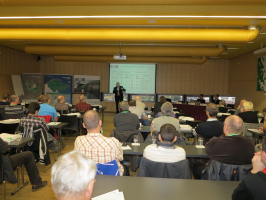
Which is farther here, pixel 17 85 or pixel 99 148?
pixel 17 85

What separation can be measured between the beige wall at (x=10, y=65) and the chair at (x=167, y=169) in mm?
10987

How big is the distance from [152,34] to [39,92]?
862 cm

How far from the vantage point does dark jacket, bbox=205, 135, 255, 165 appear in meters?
2.39

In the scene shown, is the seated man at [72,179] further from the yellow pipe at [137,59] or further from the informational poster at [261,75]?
the yellow pipe at [137,59]

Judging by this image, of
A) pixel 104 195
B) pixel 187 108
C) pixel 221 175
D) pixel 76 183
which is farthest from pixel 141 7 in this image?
pixel 187 108

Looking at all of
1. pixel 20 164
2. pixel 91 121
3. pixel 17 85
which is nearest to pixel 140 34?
pixel 91 121

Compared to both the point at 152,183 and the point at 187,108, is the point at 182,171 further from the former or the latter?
the point at 187,108

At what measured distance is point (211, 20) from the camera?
6.08 meters

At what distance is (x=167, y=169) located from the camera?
2.22m

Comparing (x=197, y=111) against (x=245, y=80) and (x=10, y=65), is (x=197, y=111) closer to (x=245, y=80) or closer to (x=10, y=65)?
(x=245, y=80)

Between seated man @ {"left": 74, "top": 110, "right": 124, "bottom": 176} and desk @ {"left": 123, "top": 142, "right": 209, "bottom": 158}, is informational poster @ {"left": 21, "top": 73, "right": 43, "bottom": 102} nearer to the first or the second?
desk @ {"left": 123, "top": 142, "right": 209, "bottom": 158}

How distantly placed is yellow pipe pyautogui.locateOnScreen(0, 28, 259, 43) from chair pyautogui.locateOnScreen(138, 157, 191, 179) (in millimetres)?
5584

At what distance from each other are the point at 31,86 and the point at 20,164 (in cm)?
1071

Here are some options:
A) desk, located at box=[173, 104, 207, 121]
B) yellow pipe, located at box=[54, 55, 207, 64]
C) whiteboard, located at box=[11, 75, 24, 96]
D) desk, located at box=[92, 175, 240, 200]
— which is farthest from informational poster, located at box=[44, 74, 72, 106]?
desk, located at box=[92, 175, 240, 200]
